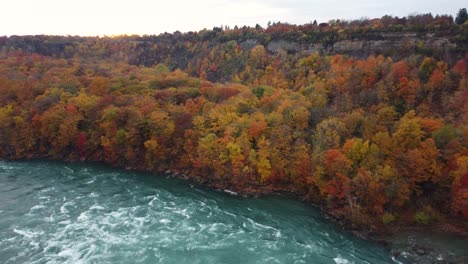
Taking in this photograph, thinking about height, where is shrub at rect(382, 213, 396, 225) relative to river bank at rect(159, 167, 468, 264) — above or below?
above

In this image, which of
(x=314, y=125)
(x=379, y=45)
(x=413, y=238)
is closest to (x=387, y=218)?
(x=413, y=238)

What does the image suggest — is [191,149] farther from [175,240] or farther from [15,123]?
[15,123]

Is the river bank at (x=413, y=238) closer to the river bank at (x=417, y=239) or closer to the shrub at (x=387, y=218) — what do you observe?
the river bank at (x=417, y=239)

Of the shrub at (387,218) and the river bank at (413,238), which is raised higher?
the shrub at (387,218)

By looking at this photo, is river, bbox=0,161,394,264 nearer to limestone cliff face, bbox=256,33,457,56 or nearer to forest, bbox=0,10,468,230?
forest, bbox=0,10,468,230

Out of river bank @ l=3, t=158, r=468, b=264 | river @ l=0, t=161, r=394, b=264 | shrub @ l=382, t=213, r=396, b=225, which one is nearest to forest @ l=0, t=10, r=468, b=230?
shrub @ l=382, t=213, r=396, b=225

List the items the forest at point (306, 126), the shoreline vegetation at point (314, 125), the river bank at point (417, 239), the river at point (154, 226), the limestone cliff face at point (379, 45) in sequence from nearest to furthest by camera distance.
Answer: the river at point (154, 226) < the river bank at point (417, 239) < the shoreline vegetation at point (314, 125) < the forest at point (306, 126) < the limestone cliff face at point (379, 45)

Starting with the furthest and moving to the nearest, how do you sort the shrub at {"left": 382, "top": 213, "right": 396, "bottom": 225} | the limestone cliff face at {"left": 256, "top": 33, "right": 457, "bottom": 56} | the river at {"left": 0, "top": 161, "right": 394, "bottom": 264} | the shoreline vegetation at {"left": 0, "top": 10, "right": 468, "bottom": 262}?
the limestone cliff face at {"left": 256, "top": 33, "right": 457, "bottom": 56}, the shoreline vegetation at {"left": 0, "top": 10, "right": 468, "bottom": 262}, the shrub at {"left": 382, "top": 213, "right": 396, "bottom": 225}, the river at {"left": 0, "top": 161, "right": 394, "bottom": 264}

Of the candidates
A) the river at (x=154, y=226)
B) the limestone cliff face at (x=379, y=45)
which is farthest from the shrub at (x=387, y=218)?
the limestone cliff face at (x=379, y=45)
